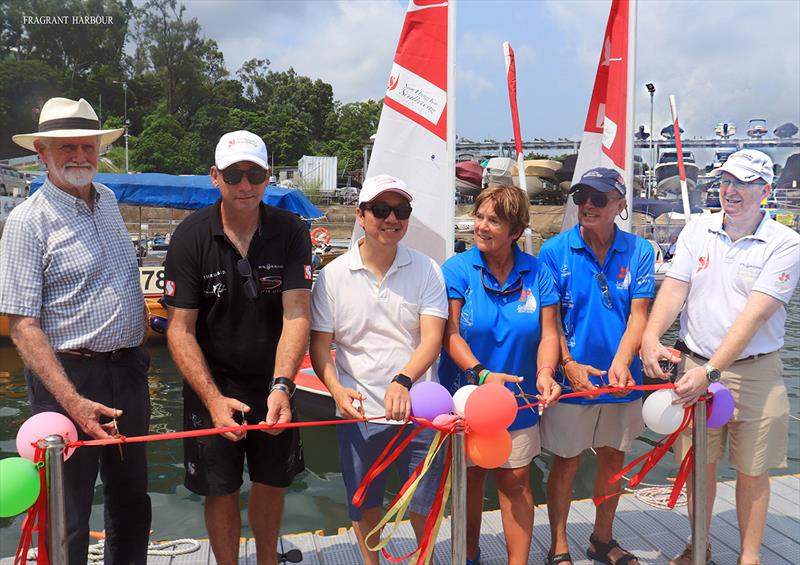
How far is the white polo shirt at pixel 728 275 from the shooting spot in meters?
2.88

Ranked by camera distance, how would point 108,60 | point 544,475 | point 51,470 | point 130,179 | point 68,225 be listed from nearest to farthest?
point 51,470 → point 68,225 → point 544,475 → point 130,179 → point 108,60

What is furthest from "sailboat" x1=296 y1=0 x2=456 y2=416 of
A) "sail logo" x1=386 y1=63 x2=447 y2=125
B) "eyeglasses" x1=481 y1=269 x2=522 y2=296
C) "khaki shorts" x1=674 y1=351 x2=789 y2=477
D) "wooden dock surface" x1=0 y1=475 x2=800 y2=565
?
"khaki shorts" x1=674 y1=351 x2=789 y2=477

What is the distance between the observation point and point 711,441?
317 centimetres

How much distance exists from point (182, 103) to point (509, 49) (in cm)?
7132

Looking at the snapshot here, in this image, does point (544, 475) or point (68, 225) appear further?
point (544, 475)

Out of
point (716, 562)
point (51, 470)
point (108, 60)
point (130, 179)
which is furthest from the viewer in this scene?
point (108, 60)

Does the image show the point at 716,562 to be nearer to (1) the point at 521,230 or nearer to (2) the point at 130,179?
(1) the point at 521,230

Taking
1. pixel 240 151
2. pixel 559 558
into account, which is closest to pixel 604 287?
pixel 559 558

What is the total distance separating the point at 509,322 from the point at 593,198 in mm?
786

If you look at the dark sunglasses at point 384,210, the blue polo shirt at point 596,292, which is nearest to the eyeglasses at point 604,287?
the blue polo shirt at point 596,292

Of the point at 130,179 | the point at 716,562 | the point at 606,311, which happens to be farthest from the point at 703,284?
the point at 130,179

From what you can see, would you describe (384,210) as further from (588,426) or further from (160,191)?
(160,191)

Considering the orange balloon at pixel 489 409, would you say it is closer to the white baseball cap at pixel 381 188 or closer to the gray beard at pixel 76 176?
the white baseball cap at pixel 381 188

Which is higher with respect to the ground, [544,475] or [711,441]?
[711,441]
